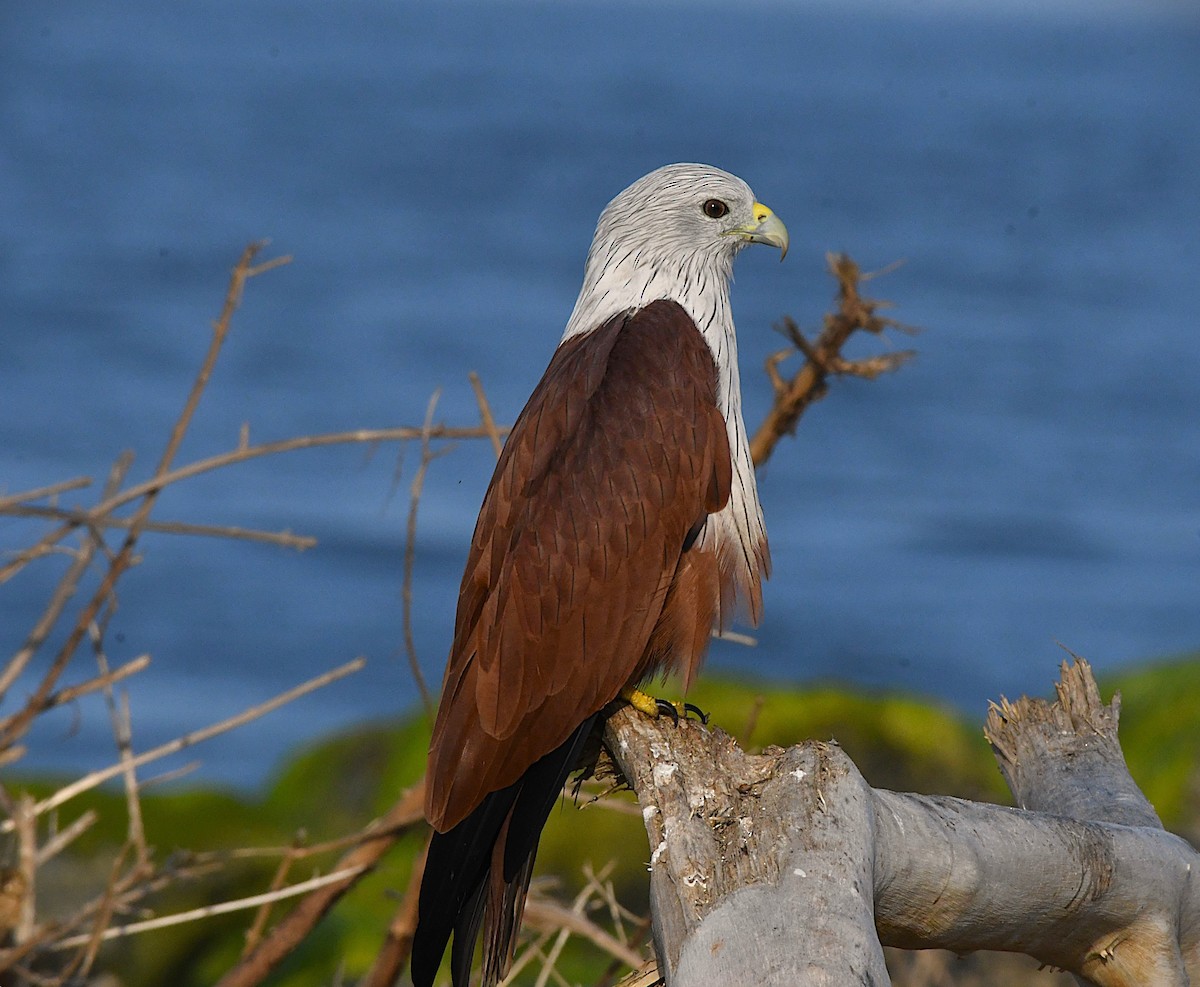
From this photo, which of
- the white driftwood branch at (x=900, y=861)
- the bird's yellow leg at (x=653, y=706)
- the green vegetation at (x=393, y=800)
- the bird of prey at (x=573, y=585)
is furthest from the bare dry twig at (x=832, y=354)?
the green vegetation at (x=393, y=800)

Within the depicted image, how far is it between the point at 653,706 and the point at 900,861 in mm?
865

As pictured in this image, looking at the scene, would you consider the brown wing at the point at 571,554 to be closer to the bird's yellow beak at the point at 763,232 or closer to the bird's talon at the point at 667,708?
the bird's talon at the point at 667,708

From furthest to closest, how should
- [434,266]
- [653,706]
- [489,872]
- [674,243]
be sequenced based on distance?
[434,266]
[674,243]
[653,706]
[489,872]

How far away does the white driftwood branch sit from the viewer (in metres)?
2.37

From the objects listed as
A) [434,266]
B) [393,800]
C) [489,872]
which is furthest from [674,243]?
[434,266]

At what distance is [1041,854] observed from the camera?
2748 mm

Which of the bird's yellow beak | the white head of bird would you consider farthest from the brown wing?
the bird's yellow beak

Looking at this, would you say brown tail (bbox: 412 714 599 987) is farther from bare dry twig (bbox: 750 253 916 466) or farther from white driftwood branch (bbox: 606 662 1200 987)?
bare dry twig (bbox: 750 253 916 466)

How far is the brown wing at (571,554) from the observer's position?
3.31 m

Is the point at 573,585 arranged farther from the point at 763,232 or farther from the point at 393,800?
the point at 393,800

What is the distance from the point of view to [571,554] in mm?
3406

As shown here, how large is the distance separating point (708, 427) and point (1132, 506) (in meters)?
13.8

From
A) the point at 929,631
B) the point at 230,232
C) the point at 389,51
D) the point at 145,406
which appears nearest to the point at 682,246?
the point at 929,631

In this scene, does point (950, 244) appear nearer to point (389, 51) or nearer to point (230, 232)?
point (230, 232)
